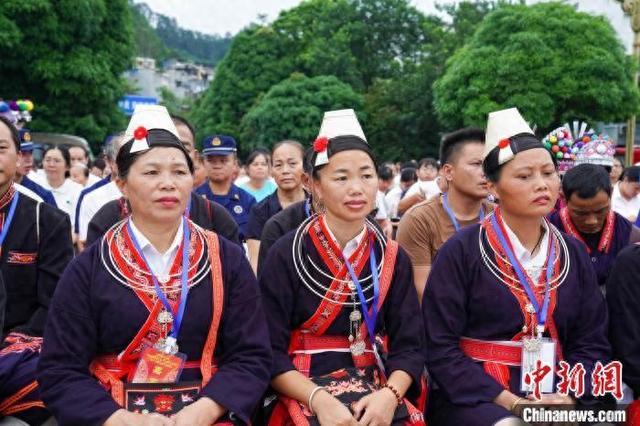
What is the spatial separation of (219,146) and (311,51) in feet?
108

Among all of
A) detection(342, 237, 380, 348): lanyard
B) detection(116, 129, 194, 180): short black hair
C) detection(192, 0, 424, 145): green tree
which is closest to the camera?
detection(116, 129, 194, 180): short black hair

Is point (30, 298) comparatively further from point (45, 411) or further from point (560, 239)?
point (560, 239)

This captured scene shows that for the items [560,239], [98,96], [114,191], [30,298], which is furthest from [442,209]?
[98,96]

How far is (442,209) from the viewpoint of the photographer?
16.7 ft

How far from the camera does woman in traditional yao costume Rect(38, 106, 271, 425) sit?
3203mm

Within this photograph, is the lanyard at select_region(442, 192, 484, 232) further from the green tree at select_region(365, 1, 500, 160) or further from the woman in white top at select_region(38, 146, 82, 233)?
the green tree at select_region(365, 1, 500, 160)

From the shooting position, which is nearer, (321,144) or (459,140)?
(321,144)

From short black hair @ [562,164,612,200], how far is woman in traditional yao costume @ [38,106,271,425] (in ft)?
7.82

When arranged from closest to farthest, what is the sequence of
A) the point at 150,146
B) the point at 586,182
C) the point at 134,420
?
1. the point at 134,420
2. the point at 150,146
3. the point at 586,182

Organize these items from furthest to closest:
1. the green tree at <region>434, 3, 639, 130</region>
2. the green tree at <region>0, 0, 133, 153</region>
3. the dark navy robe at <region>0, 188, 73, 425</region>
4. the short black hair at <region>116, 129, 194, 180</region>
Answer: the green tree at <region>0, 0, 133, 153</region> → the green tree at <region>434, 3, 639, 130</region> → the dark navy robe at <region>0, 188, 73, 425</region> → the short black hair at <region>116, 129, 194, 180</region>

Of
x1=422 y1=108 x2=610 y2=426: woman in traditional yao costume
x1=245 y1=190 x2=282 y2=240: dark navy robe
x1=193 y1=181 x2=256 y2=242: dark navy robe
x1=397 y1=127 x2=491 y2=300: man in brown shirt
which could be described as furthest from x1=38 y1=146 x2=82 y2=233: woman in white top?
x1=422 y1=108 x2=610 y2=426: woman in traditional yao costume

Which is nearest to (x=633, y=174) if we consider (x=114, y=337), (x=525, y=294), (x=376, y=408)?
(x=525, y=294)

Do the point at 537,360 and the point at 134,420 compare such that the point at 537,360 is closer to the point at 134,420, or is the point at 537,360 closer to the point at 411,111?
the point at 134,420

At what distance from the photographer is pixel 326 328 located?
144 inches
